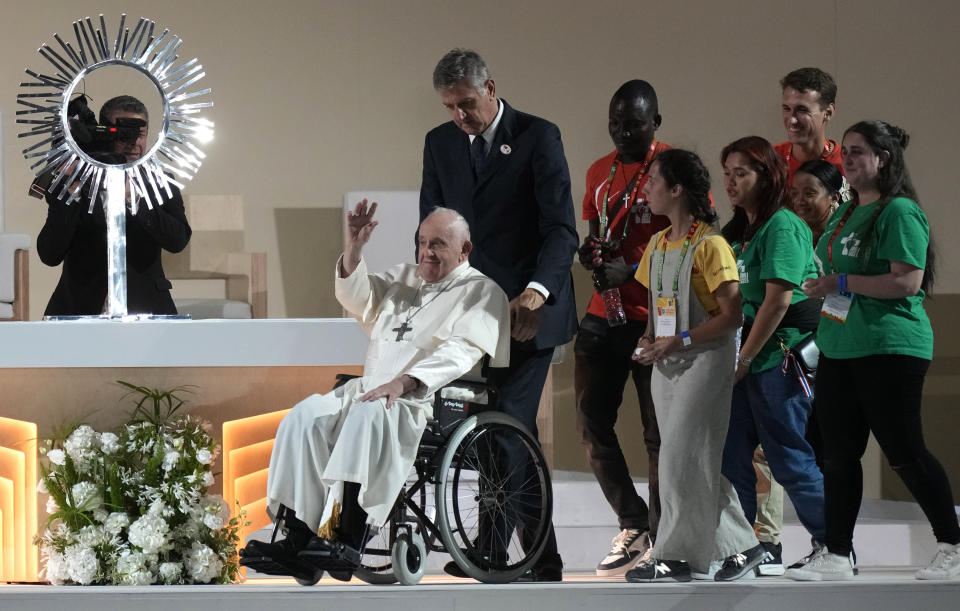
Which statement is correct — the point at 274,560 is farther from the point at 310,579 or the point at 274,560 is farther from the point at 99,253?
the point at 99,253

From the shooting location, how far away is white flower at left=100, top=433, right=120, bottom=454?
3.45 meters

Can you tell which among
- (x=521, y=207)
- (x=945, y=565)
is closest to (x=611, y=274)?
(x=521, y=207)


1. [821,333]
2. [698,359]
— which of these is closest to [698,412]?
[698,359]

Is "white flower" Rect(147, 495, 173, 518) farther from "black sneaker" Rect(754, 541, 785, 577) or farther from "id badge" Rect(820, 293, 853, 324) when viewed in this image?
"id badge" Rect(820, 293, 853, 324)

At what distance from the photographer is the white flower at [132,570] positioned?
127 inches

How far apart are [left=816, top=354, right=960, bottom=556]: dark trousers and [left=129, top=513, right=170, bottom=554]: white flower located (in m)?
1.80

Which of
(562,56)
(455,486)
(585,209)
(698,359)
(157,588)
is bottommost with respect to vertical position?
(157,588)

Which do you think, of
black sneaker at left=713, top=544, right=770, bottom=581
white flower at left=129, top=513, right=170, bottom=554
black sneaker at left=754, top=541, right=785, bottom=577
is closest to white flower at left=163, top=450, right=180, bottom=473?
white flower at left=129, top=513, right=170, bottom=554

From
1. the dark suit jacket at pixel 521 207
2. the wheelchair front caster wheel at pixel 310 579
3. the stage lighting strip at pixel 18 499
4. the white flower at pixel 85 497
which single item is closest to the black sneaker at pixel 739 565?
the dark suit jacket at pixel 521 207

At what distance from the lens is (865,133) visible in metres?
3.16

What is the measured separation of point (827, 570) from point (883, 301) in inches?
28.5

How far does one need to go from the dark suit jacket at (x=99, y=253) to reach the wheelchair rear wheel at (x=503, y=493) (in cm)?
138

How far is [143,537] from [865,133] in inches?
87.3

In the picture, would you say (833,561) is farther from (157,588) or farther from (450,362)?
(157,588)
